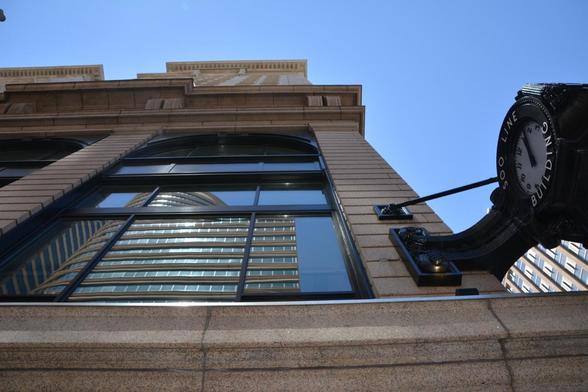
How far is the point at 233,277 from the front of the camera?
469cm

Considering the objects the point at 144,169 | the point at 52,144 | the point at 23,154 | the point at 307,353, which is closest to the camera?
the point at 307,353

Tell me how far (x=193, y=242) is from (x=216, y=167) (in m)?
4.22

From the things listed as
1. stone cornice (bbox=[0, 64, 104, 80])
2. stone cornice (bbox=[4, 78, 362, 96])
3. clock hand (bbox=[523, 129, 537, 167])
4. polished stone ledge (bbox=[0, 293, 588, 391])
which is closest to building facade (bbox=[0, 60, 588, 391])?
polished stone ledge (bbox=[0, 293, 588, 391])

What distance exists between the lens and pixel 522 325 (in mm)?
2613

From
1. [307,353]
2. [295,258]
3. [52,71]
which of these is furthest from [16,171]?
[52,71]

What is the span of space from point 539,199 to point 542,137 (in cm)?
57

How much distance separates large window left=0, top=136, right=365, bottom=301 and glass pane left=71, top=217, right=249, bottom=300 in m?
0.02

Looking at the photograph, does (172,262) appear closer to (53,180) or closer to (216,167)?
(53,180)

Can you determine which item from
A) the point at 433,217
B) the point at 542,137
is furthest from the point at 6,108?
the point at 542,137

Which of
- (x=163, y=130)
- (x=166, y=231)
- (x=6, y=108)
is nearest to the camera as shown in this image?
(x=166, y=231)

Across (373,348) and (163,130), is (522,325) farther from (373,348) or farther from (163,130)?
(163,130)

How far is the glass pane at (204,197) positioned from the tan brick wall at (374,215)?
7.22 feet

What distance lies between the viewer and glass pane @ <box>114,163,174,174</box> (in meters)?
9.01

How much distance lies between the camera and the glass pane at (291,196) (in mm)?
7529
